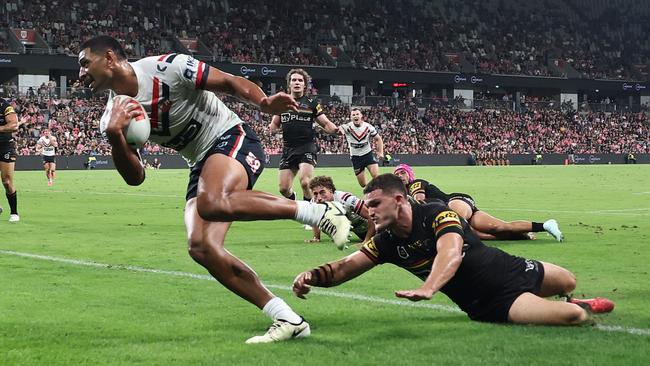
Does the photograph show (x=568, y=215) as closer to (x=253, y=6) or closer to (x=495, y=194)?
(x=495, y=194)

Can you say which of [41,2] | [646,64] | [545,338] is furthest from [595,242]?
[646,64]

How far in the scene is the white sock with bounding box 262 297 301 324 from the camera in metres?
6.19

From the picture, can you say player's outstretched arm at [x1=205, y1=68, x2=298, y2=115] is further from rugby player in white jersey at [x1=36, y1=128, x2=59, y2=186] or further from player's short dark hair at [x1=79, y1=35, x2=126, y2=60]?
rugby player in white jersey at [x1=36, y1=128, x2=59, y2=186]

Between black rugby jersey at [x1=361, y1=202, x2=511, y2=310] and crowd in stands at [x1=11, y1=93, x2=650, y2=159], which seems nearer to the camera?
black rugby jersey at [x1=361, y1=202, x2=511, y2=310]

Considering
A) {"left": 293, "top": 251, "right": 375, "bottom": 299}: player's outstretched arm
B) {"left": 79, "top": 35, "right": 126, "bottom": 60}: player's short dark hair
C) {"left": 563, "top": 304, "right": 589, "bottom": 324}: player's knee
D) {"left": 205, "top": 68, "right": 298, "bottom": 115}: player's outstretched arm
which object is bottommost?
{"left": 563, "top": 304, "right": 589, "bottom": 324}: player's knee

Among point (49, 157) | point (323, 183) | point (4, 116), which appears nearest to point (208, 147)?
point (323, 183)

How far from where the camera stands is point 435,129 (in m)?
74.4

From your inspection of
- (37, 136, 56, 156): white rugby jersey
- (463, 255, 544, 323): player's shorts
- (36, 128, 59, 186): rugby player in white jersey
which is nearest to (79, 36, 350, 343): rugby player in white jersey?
(463, 255, 544, 323): player's shorts

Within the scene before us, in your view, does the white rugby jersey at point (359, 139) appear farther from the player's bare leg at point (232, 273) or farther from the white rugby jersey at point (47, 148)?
the white rugby jersey at point (47, 148)

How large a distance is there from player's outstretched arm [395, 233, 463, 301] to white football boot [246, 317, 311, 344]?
94 centimetres

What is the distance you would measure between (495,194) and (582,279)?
17.7 meters

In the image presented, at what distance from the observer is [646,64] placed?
98.4 metres

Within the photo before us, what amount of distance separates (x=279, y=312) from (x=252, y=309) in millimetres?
1347

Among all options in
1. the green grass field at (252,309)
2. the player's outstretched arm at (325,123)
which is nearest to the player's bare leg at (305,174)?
the player's outstretched arm at (325,123)
